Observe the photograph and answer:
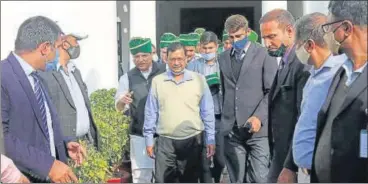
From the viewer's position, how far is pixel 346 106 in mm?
2445

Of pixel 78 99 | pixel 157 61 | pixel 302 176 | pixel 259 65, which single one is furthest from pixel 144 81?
pixel 302 176

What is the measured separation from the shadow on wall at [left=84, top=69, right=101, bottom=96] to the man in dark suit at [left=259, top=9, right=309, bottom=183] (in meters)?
0.77

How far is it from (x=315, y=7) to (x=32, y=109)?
1277mm

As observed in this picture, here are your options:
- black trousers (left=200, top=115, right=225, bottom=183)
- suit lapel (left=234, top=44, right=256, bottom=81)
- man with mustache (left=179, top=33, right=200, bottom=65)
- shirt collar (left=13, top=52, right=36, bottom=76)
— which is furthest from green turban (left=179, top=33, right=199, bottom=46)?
shirt collar (left=13, top=52, right=36, bottom=76)

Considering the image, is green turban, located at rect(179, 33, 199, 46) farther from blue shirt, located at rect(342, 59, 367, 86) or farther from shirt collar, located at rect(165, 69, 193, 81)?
blue shirt, located at rect(342, 59, 367, 86)

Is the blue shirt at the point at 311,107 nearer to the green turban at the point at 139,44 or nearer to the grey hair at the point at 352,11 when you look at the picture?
the grey hair at the point at 352,11

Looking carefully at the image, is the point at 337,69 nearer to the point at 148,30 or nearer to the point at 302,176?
the point at 302,176

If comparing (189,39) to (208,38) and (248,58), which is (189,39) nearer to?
(208,38)

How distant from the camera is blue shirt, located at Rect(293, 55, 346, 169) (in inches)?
101

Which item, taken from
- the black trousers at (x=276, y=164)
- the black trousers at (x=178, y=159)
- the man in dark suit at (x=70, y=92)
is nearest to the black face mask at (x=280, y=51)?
the black trousers at (x=276, y=164)

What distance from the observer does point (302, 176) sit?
2.69 m

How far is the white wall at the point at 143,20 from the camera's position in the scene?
2.99 m

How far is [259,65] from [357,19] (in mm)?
544

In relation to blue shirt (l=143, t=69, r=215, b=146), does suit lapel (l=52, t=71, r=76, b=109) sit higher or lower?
higher
